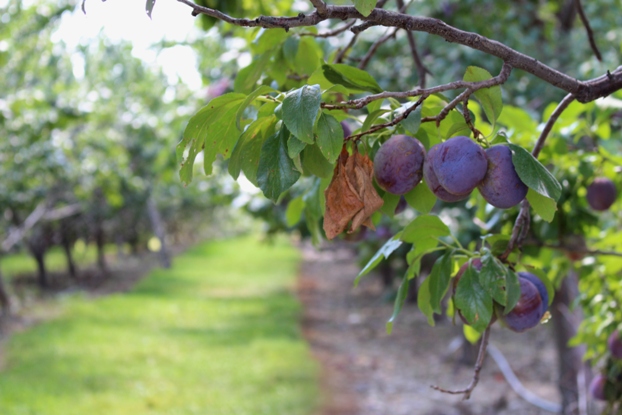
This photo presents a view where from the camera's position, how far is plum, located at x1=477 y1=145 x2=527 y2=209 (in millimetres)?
1034

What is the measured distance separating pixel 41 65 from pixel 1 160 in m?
1.39

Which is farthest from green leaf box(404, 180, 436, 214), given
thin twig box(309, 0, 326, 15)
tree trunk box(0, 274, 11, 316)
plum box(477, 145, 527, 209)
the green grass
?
tree trunk box(0, 274, 11, 316)

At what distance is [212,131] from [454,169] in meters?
0.42

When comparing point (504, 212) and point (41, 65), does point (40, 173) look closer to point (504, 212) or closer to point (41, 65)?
point (41, 65)

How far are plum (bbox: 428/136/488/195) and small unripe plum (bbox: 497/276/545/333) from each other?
309 mm

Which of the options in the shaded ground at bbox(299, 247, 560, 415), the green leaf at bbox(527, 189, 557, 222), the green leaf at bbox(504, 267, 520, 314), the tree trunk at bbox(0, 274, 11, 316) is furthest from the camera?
the tree trunk at bbox(0, 274, 11, 316)

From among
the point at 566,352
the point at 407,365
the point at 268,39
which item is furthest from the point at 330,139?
the point at 407,365

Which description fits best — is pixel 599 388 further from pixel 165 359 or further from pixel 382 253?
pixel 165 359

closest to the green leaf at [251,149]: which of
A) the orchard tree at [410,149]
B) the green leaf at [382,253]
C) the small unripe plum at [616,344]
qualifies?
the orchard tree at [410,149]

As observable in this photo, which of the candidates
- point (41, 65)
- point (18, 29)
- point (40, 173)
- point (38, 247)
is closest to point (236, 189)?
point (18, 29)

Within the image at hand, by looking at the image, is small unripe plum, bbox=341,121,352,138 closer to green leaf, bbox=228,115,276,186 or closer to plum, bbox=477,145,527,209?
green leaf, bbox=228,115,276,186

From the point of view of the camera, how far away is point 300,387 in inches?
251

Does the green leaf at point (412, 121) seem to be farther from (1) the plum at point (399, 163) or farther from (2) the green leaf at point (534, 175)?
(2) the green leaf at point (534, 175)

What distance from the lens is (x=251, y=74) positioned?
1.50 meters
